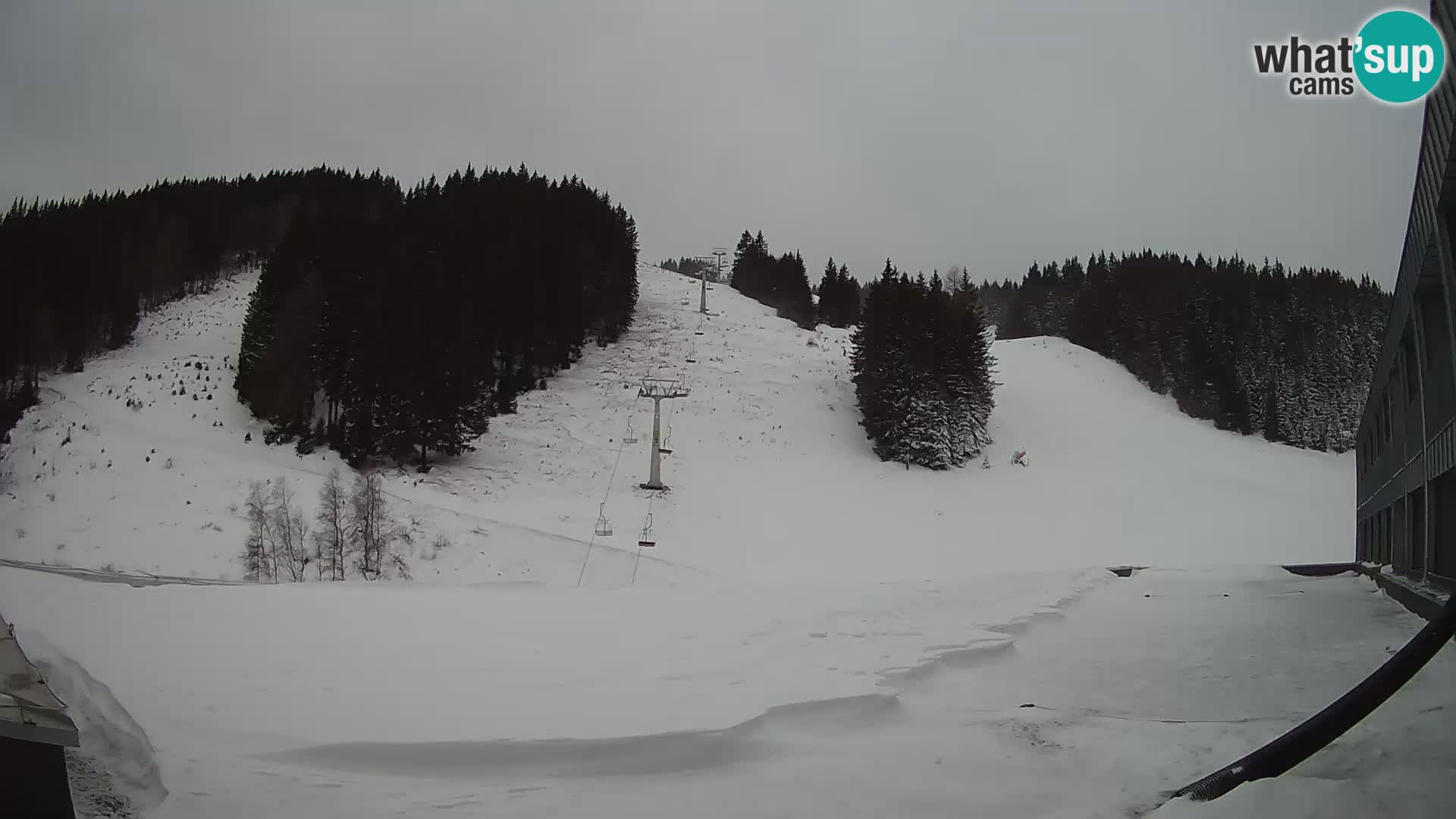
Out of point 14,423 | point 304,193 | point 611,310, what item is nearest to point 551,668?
point 14,423

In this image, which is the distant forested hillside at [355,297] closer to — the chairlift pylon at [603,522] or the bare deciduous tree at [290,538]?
the bare deciduous tree at [290,538]

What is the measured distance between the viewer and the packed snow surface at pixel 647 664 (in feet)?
15.9

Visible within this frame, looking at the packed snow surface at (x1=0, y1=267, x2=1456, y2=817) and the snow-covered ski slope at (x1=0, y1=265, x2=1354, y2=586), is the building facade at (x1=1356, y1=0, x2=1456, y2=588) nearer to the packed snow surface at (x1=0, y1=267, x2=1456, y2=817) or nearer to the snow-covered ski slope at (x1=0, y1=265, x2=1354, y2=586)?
the packed snow surface at (x1=0, y1=267, x2=1456, y2=817)

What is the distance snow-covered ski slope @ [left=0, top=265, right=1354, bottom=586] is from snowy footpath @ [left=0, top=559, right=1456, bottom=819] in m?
5.25

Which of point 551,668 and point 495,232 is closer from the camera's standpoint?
point 551,668

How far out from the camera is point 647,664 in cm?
787

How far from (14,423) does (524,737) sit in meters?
11.4

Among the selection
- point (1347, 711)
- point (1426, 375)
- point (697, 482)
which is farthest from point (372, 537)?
point (1426, 375)

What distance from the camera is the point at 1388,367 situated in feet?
41.2

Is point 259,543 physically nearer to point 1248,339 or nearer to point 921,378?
point 921,378

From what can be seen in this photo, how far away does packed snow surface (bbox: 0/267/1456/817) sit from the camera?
486cm

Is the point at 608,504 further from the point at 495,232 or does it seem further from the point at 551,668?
the point at 495,232

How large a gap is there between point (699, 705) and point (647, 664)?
5.20 feet

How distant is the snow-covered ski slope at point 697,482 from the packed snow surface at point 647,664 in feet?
0.72
